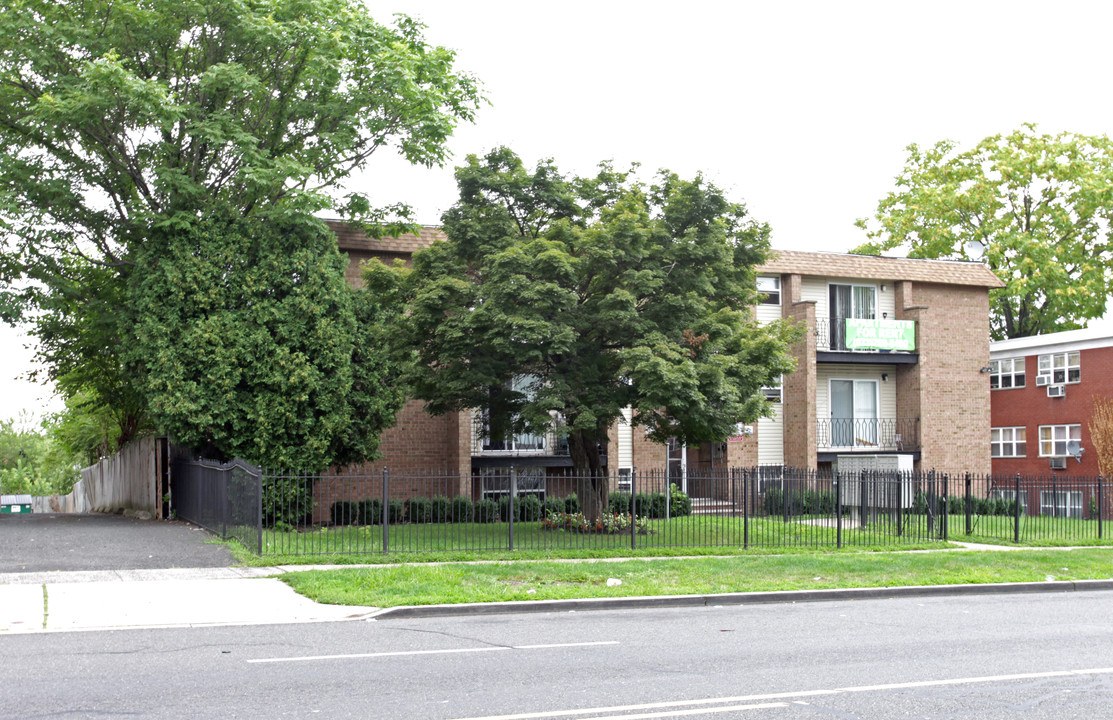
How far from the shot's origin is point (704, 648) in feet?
32.3

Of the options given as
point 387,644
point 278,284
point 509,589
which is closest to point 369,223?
point 278,284

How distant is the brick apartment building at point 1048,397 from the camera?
35.3 m

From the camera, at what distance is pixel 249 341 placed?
70.3 ft

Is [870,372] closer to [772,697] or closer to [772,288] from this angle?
A: [772,288]

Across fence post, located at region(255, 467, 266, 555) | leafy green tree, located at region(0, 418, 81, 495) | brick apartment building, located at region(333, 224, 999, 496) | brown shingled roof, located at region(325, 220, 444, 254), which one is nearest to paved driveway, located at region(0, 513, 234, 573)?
fence post, located at region(255, 467, 266, 555)

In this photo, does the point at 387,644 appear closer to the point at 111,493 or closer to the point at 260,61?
the point at 260,61

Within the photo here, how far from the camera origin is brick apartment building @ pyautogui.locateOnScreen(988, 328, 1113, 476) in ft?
116

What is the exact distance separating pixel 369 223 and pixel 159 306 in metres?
5.53

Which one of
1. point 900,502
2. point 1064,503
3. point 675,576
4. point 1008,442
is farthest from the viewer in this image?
point 1008,442

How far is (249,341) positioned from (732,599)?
11.7 metres

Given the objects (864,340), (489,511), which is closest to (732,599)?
(489,511)

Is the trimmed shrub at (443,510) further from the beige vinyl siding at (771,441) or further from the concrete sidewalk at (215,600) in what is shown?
the beige vinyl siding at (771,441)

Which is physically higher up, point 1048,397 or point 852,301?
point 852,301

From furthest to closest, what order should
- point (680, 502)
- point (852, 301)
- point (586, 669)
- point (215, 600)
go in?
point (852, 301) < point (680, 502) < point (215, 600) < point (586, 669)
